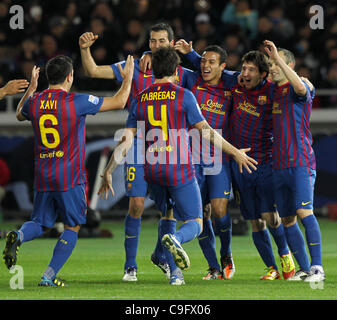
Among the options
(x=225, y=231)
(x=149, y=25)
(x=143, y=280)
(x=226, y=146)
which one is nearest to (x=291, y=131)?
(x=226, y=146)

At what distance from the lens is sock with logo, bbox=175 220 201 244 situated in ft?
24.1

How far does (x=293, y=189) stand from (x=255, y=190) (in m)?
0.55

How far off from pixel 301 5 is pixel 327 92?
7.05 feet

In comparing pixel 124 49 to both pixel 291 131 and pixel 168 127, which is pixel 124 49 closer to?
pixel 291 131

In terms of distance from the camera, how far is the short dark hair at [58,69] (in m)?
7.68

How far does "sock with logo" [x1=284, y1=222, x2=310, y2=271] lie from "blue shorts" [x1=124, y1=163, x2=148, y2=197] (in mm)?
1474

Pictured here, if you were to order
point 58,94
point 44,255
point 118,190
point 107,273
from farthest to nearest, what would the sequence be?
point 118,190 < point 44,255 < point 107,273 < point 58,94

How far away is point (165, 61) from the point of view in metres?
7.61

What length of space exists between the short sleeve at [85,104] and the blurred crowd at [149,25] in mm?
7719

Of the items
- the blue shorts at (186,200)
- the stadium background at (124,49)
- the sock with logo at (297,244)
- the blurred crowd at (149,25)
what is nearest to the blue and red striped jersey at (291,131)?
the sock with logo at (297,244)

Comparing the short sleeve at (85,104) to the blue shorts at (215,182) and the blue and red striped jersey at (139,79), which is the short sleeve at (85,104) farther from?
the blue shorts at (215,182)
